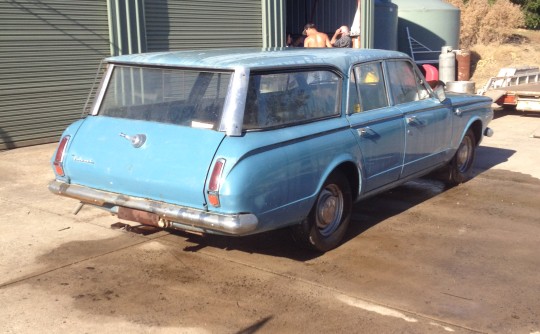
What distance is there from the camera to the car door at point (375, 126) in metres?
5.59

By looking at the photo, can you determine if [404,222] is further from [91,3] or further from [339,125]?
[91,3]

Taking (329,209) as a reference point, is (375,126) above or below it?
above

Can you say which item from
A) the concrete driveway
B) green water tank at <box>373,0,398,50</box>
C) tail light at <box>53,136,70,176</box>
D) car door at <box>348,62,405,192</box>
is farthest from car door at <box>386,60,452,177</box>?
green water tank at <box>373,0,398,50</box>

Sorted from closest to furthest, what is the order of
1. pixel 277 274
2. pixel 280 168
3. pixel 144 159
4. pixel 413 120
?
pixel 280 168, pixel 144 159, pixel 277 274, pixel 413 120

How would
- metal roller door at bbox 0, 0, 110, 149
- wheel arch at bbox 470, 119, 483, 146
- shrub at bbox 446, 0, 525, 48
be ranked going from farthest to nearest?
shrub at bbox 446, 0, 525, 48, metal roller door at bbox 0, 0, 110, 149, wheel arch at bbox 470, 119, 483, 146

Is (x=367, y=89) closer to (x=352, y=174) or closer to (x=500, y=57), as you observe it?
(x=352, y=174)

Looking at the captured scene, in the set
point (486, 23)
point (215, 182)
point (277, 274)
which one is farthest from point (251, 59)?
point (486, 23)

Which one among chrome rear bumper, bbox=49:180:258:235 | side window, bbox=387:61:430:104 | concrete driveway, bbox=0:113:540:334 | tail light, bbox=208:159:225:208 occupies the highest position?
side window, bbox=387:61:430:104

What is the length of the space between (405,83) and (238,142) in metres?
2.76

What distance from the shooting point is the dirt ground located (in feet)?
71.5

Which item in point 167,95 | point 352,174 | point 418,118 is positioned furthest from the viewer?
point 418,118

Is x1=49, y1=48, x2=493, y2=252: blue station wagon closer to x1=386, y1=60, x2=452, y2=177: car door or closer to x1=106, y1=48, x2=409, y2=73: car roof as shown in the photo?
x1=106, y1=48, x2=409, y2=73: car roof

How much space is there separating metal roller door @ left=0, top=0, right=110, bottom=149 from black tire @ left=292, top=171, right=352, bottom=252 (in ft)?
20.2

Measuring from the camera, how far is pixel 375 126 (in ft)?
18.8
